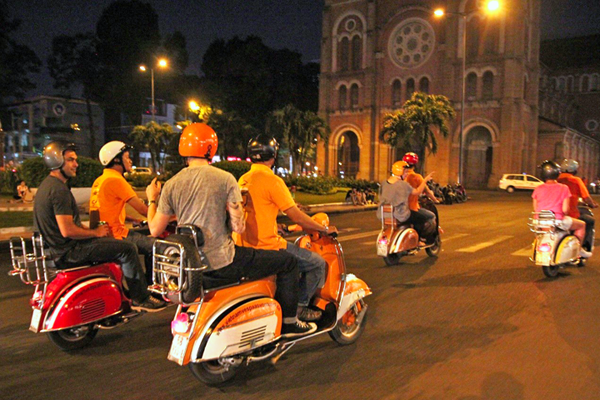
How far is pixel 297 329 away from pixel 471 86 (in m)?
48.3

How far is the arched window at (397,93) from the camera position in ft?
170

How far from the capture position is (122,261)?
4695 millimetres

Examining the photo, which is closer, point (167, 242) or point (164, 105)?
point (167, 242)

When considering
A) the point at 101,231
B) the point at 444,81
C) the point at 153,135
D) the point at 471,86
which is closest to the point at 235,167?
the point at 101,231

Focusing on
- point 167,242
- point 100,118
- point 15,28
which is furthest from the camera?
point 100,118

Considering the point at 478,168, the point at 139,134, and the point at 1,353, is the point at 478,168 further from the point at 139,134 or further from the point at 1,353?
the point at 1,353

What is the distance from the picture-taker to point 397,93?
52031 mm

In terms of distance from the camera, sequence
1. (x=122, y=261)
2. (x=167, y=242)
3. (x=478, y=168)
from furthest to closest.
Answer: (x=478, y=168) → (x=122, y=261) → (x=167, y=242)

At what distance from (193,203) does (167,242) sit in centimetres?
34

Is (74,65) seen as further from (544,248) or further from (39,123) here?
(544,248)

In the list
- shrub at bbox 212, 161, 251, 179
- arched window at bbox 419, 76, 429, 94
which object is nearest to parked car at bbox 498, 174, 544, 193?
arched window at bbox 419, 76, 429, 94

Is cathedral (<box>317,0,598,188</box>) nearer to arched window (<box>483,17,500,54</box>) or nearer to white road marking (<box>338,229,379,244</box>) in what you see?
arched window (<box>483,17,500,54</box>)

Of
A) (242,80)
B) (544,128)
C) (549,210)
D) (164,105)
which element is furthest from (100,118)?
(549,210)

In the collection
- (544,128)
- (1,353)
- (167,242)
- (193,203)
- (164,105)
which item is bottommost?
(1,353)
